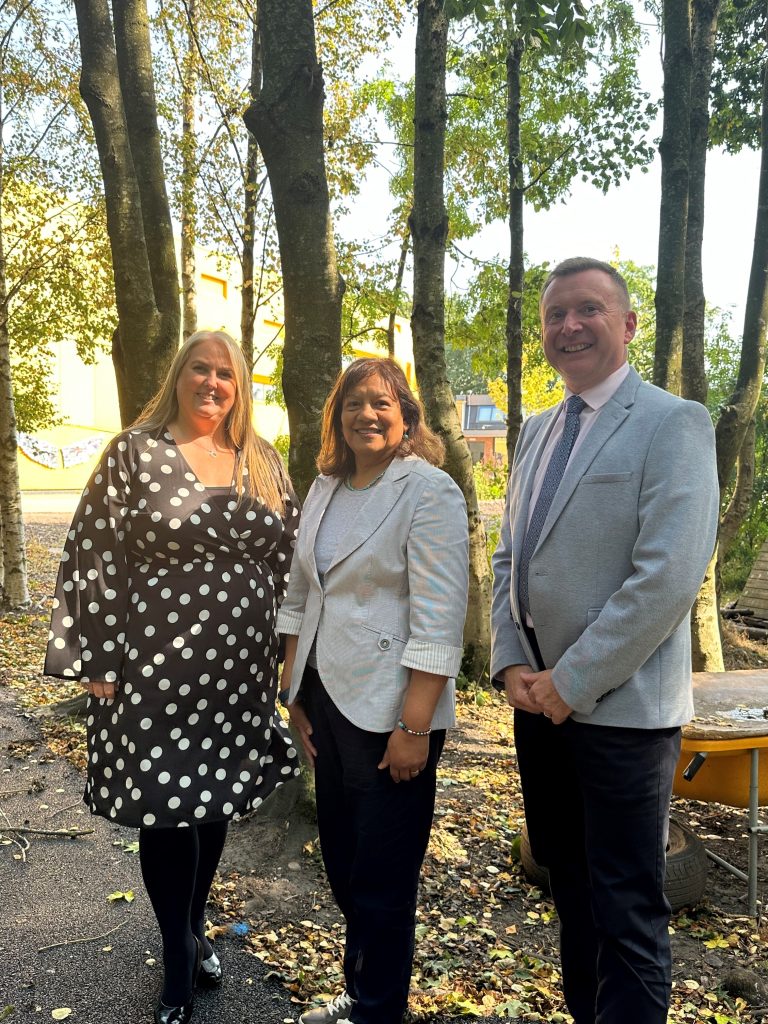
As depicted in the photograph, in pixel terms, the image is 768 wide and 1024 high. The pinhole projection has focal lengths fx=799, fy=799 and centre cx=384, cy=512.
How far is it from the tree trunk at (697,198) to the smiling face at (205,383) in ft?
19.1

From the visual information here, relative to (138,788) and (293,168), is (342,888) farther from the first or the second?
(293,168)

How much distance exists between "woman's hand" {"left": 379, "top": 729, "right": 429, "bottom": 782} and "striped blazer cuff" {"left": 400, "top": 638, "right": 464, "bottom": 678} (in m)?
0.20

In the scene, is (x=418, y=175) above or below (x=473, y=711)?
above

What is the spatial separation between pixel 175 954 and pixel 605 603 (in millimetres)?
1837

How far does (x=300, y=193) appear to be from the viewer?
4.06 m

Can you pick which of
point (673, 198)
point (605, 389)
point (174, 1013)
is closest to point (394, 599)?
point (605, 389)

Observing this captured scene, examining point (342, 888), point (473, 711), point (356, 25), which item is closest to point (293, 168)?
Answer: point (342, 888)

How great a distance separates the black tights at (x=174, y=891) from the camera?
261 cm

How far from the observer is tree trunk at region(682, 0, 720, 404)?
25.1 ft

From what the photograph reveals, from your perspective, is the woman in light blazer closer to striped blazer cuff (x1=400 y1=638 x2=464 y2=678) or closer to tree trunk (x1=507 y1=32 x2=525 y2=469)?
striped blazer cuff (x1=400 y1=638 x2=464 y2=678)

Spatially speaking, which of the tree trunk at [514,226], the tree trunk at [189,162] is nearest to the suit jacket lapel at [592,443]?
the tree trunk at [514,226]

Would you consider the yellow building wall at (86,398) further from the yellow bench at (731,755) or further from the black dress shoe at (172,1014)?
the black dress shoe at (172,1014)

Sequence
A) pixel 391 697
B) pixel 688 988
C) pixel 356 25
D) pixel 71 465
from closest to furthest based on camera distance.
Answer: pixel 391 697
pixel 688 988
pixel 356 25
pixel 71 465

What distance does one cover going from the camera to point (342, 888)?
2.61 meters
